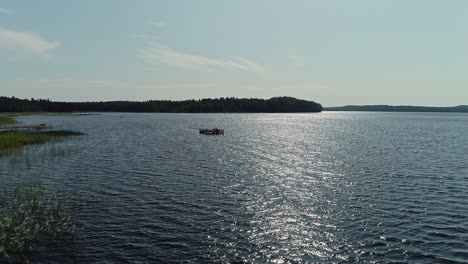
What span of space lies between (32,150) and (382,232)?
5787cm

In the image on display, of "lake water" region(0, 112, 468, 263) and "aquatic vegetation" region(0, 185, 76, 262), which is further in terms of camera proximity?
"lake water" region(0, 112, 468, 263)

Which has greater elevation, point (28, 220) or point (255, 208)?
point (28, 220)

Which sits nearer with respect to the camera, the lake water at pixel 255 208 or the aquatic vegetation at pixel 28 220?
the aquatic vegetation at pixel 28 220

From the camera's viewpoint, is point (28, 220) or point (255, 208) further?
point (255, 208)

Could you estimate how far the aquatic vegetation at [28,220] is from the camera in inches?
779

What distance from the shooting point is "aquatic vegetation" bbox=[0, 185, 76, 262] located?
779 inches

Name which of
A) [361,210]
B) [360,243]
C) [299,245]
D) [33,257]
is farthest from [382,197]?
[33,257]

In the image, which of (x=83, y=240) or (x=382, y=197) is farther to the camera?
(x=382, y=197)

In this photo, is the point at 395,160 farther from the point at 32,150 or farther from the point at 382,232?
the point at 32,150

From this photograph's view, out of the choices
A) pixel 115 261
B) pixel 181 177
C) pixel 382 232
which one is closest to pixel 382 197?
pixel 382 232

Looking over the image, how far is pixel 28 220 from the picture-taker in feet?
77.0

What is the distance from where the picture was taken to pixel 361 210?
28.6 m

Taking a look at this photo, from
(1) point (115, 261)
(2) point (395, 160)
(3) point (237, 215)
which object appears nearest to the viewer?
(1) point (115, 261)

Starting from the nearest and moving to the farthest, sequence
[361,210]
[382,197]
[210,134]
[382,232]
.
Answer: [382,232] → [361,210] → [382,197] → [210,134]
